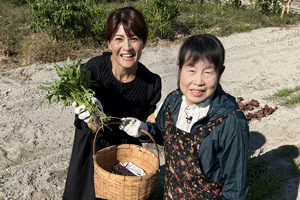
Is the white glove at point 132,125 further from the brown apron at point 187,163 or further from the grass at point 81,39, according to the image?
the grass at point 81,39

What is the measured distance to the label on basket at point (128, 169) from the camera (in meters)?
2.24

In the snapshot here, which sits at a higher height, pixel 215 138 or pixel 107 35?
pixel 107 35

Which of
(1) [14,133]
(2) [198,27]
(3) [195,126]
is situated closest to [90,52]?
(1) [14,133]

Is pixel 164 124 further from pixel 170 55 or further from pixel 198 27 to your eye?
pixel 198 27

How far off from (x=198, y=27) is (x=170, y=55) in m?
2.23

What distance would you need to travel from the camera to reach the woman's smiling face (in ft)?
5.34

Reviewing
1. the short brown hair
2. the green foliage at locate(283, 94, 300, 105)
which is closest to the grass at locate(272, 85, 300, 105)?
the green foliage at locate(283, 94, 300, 105)

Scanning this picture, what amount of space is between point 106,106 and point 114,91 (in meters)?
0.15

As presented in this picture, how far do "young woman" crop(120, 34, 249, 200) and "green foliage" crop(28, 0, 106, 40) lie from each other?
5244 millimetres

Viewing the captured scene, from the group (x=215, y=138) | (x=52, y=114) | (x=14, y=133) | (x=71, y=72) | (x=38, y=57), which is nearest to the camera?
(x=215, y=138)

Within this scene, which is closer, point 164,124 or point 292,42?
point 164,124

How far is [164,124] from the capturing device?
209 centimetres

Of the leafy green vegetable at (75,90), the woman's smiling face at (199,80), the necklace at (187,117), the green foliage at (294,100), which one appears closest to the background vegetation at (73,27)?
the green foliage at (294,100)

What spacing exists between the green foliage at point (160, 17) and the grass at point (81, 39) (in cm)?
25
